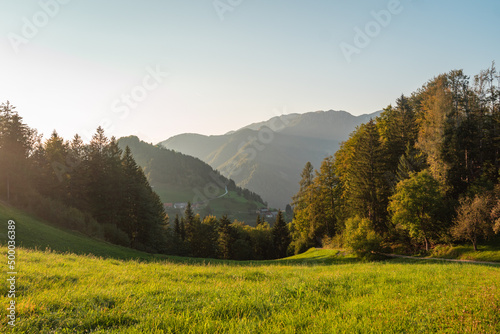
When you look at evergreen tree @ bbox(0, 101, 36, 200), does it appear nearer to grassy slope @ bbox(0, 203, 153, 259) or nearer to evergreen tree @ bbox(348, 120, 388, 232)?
grassy slope @ bbox(0, 203, 153, 259)

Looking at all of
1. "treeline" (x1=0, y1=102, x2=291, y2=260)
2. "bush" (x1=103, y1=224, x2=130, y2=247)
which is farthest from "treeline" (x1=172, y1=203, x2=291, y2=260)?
"bush" (x1=103, y1=224, x2=130, y2=247)

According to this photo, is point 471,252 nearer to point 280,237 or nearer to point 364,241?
point 364,241

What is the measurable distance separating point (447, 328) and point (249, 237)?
8375 centimetres

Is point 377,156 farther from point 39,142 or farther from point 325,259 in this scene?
point 39,142

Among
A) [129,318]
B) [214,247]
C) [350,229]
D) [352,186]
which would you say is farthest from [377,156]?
[214,247]

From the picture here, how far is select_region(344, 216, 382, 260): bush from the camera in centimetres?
3400

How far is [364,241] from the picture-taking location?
111 ft

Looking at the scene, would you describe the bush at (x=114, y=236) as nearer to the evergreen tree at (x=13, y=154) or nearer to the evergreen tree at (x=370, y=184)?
the evergreen tree at (x=13, y=154)

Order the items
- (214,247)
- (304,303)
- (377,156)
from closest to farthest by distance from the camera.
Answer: (304,303), (377,156), (214,247)

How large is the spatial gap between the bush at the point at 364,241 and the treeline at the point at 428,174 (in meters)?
0.13

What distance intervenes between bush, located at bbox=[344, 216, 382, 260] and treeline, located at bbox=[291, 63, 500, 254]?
13 cm

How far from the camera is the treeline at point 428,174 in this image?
34.4 m

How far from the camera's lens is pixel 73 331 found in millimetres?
4516

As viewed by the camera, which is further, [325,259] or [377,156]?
[377,156]
